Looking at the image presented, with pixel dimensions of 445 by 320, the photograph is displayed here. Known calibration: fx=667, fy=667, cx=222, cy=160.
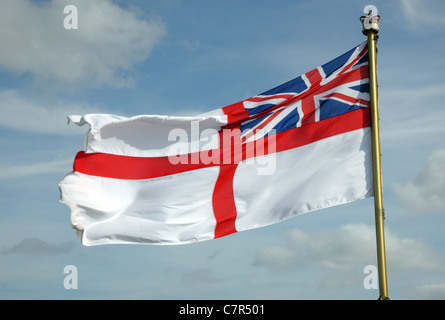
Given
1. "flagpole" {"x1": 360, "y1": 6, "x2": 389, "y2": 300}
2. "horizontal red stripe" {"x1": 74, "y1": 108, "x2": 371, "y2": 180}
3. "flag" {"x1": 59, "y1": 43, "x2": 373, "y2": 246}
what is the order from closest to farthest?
"flagpole" {"x1": 360, "y1": 6, "x2": 389, "y2": 300} → "flag" {"x1": 59, "y1": 43, "x2": 373, "y2": 246} → "horizontal red stripe" {"x1": 74, "y1": 108, "x2": 371, "y2": 180}

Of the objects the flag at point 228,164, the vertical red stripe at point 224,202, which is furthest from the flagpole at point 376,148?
the vertical red stripe at point 224,202

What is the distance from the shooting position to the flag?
51.5 ft

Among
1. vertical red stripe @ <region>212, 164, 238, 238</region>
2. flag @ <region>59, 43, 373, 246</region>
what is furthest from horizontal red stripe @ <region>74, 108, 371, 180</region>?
vertical red stripe @ <region>212, 164, 238, 238</region>

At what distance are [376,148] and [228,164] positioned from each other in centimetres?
379

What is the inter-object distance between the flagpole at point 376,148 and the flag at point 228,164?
0.45 metres

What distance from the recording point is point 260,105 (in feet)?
56.1

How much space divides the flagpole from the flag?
45cm

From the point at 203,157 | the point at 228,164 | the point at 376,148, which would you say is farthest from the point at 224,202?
the point at 376,148

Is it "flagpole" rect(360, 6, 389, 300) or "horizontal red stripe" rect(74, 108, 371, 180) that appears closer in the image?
"flagpole" rect(360, 6, 389, 300)

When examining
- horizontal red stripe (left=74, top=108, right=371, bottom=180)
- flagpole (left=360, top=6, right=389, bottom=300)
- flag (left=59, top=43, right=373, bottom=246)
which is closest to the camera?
flagpole (left=360, top=6, right=389, bottom=300)

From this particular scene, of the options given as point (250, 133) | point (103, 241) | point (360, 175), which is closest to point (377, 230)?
point (360, 175)

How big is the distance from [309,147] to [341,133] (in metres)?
0.83

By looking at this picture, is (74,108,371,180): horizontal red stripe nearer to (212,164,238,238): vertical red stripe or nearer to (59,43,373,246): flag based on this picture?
(59,43,373,246): flag

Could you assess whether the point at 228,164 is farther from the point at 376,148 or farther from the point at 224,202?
the point at 376,148
